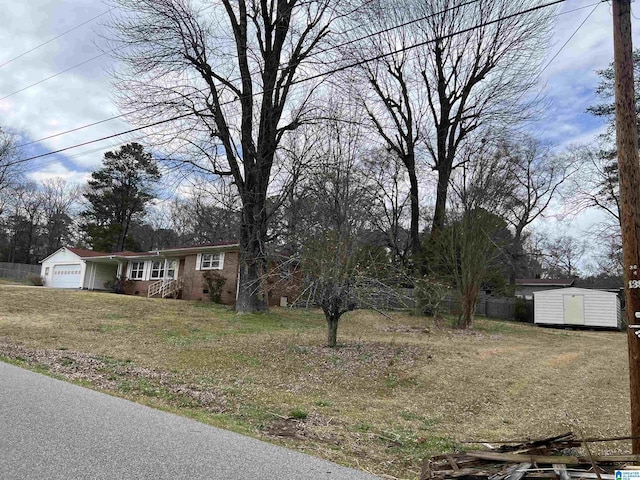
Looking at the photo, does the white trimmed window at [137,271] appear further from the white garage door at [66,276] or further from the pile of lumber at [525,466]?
the pile of lumber at [525,466]

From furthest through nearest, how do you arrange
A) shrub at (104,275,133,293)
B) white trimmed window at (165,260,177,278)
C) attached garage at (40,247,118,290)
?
attached garage at (40,247,118,290), shrub at (104,275,133,293), white trimmed window at (165,260,177,278)

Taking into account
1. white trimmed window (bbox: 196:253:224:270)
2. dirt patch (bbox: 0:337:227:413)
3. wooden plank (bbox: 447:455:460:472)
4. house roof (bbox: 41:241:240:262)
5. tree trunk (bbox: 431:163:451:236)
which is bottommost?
dirt patch (bbox: 0:337:227:413)

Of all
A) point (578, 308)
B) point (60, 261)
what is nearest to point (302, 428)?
point (578, 308)

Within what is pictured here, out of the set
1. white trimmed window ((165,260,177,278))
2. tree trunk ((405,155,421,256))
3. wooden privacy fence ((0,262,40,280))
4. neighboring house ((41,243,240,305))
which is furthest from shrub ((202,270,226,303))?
wooden privacy fence ((0,262,40,280))

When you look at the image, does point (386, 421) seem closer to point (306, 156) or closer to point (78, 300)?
point (306, 156)

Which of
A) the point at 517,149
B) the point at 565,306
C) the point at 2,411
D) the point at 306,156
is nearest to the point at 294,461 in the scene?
the point at 2,411

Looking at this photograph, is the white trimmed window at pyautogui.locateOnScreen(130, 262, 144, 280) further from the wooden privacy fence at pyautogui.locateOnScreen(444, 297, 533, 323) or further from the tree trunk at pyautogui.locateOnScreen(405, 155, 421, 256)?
the wooden privacy fence at pyautogui.locateOnScreen(444, 297, 533, 323)

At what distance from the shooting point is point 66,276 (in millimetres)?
35750

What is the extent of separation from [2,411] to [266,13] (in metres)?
18.5

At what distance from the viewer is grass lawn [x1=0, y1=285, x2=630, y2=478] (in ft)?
19.9

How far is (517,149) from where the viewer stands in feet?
85.8

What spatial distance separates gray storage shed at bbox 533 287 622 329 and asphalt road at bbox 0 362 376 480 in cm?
2689

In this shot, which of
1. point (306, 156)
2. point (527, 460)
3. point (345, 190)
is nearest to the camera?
point (527, 460)

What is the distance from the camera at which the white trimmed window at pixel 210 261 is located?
27109mm
